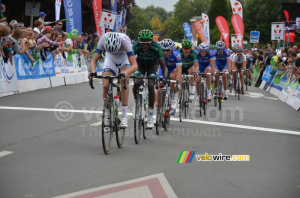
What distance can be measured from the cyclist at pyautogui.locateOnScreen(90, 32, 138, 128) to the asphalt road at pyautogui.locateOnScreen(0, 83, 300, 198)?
887 mm

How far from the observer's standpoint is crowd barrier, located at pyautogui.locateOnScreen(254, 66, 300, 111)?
18266 mm

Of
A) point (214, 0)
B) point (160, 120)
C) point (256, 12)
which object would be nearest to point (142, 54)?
point (160, 120)

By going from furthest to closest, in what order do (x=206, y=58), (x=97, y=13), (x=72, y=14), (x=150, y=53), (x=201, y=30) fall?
1. (x=201, y=30)
2. (x=97, y=13)
3. (x=72, y=14)
4. (x=206, y=58)
5. (x=150, y=53)

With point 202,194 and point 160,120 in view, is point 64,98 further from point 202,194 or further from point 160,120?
point 202,194

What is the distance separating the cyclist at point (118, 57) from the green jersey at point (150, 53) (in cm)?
73

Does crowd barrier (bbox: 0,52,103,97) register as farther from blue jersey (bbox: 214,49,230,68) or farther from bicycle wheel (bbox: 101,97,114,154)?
bicycle wheel (bbox: 101,97,114,154)

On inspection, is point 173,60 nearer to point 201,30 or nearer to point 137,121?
point 137,121

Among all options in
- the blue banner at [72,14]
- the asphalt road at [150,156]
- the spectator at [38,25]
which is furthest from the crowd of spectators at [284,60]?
the blue banner at [72,14]

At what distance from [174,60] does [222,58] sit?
5.78 metres

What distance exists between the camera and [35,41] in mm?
18219

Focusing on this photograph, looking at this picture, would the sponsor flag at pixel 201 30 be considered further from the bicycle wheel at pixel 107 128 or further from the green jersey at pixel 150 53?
the bicycle wheel at pixel 107 128

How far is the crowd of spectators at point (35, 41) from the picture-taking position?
1546 centimetres

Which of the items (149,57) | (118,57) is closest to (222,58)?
(149,57)

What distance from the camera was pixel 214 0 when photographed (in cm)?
12231
